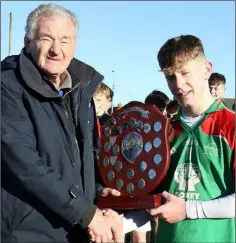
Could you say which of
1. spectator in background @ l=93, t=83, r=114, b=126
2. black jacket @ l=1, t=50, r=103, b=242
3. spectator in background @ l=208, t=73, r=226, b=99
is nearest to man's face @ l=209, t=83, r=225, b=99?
spectator in background @ l=208, t=73, r=226, b=99

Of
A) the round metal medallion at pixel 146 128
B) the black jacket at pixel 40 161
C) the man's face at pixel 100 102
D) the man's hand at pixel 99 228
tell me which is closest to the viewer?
the black jacket at pixel 40 161

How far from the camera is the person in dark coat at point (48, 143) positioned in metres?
2.75

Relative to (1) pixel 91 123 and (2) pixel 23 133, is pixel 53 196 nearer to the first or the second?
(2) pixel 23 133

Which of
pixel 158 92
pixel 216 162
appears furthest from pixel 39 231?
pixel 158 92

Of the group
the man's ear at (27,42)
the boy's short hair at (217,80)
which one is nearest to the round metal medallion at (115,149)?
the man's ear at (27,42)

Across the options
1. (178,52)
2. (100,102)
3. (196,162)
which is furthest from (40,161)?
(100,102)

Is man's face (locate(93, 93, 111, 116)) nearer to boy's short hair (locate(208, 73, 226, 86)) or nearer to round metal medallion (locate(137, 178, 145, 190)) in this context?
boy's short hair (locate(208, 73, 226, 86))

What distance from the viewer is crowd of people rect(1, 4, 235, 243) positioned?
2758 millimetres

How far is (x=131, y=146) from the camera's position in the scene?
3.12 meters

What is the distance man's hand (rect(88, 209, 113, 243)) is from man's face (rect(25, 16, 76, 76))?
85cm

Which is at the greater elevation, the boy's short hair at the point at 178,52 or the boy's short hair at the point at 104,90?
the boy's short hair at the point at 178,52

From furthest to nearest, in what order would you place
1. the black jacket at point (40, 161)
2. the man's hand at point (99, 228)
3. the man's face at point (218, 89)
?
the man's face at point (218, 89) → the man's hand at point (99, 228) → the black jacket at point (40, 161)

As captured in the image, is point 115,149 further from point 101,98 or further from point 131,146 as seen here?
point 101,98

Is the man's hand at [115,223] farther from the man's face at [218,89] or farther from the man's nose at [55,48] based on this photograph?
the man's face at [218,89]
